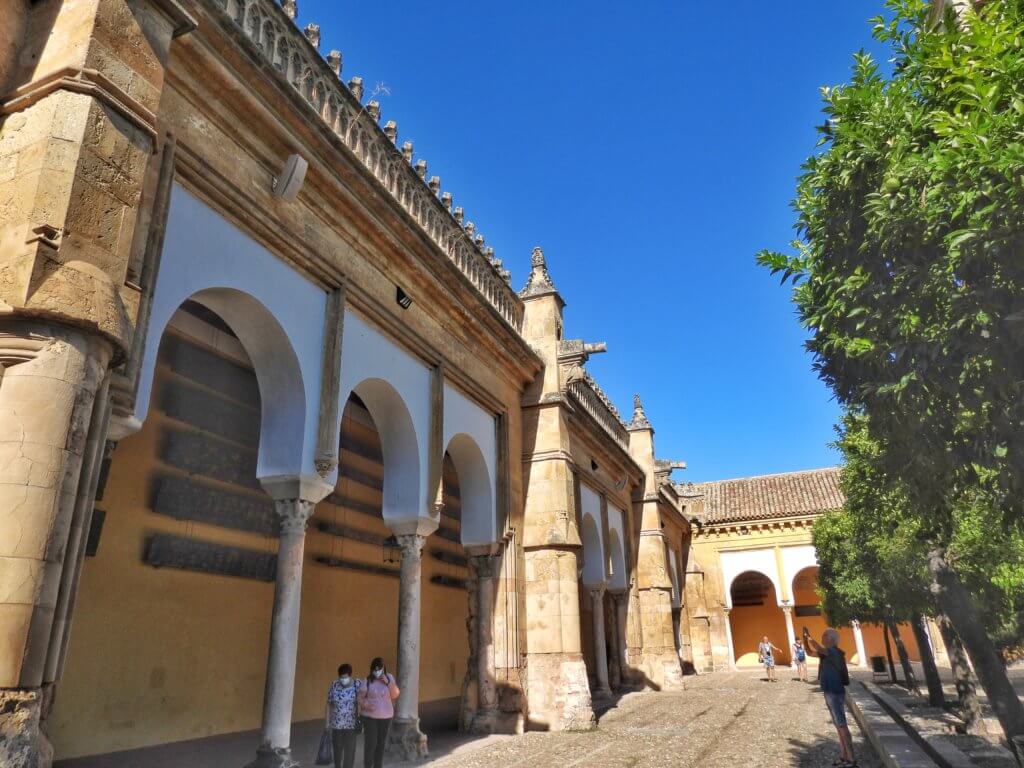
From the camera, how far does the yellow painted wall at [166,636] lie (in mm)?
6902

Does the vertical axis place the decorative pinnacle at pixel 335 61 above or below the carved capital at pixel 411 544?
above

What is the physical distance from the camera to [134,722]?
7238 mm

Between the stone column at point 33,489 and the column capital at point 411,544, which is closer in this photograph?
the stone column at point 33,489

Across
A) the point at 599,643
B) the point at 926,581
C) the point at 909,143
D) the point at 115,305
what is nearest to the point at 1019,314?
the point at 909,143

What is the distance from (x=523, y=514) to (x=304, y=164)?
670 centimetres

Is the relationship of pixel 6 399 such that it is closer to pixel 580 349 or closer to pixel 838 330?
pixel 838 330

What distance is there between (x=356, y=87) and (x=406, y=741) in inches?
288

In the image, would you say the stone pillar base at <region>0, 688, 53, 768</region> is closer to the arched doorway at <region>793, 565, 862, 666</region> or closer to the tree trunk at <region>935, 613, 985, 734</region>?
the tree trunk at <region>935, 613, 985, 734</region>

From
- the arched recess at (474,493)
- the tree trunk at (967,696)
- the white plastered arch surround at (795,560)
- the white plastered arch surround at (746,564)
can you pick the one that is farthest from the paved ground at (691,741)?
the white plastered arch surround at (746,564)

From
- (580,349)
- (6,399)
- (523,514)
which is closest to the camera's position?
(6,399)

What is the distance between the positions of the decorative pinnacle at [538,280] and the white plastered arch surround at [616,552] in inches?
266

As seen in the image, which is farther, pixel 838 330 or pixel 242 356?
pixel 242 356

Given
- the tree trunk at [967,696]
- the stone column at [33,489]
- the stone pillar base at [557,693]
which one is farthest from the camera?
the tree trunk at [967,696]

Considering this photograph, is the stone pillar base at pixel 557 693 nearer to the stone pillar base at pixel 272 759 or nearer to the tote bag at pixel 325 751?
the tote bag at pixel 325 751
